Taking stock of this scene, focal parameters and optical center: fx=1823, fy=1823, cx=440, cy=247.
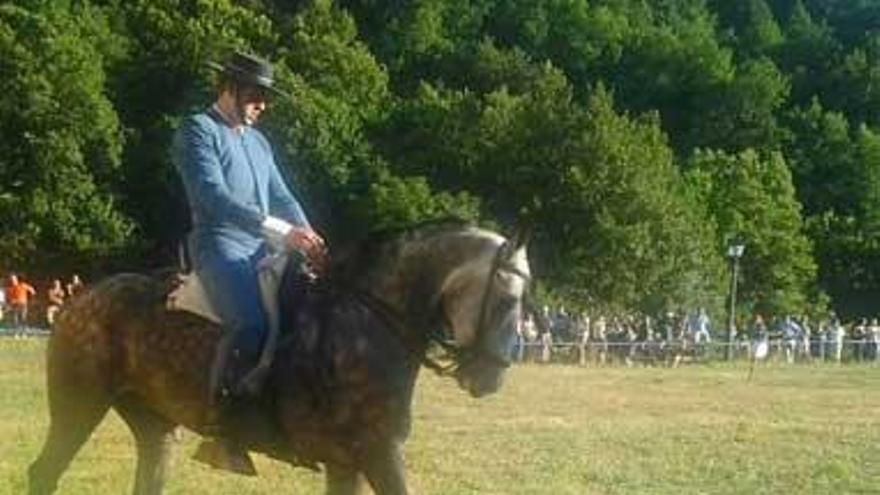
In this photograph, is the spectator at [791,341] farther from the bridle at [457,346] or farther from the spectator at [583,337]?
the bridle at [457,346]

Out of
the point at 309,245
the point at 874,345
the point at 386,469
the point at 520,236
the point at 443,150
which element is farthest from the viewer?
the point at 443,150

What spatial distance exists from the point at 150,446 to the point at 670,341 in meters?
40.3

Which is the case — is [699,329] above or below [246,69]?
Answer: above

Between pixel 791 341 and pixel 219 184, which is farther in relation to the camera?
pixel 791 341

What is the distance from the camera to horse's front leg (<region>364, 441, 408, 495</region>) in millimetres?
9547

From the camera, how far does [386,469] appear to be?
9570mm

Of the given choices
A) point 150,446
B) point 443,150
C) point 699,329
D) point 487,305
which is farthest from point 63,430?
point 443,150

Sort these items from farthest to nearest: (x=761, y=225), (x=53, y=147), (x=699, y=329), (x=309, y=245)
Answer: (x=761, y=225)
(x=53, y=147)
(x=699, y=329)
(x=309, y=245)

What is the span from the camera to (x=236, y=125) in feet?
34.3

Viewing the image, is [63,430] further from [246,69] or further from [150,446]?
[246,69]

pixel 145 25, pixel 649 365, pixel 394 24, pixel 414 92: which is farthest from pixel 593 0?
pixel 649 365

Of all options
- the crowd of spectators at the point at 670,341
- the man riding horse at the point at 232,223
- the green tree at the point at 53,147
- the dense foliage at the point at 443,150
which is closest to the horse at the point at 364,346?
the man riding horse at the point at 232,223

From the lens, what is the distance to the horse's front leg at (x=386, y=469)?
31.3 feet

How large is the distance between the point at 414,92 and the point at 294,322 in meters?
85.2
